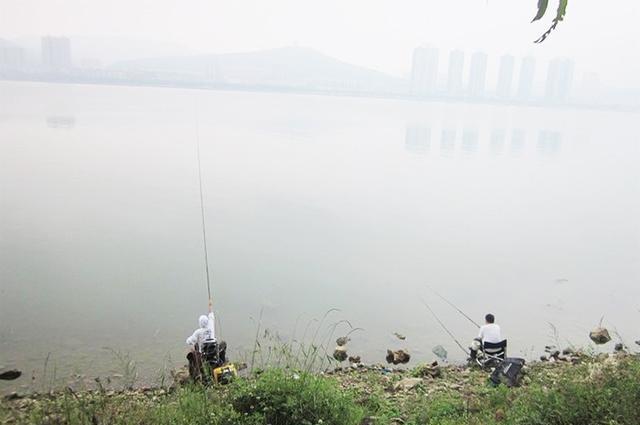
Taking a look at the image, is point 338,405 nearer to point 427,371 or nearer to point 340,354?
point 427,371

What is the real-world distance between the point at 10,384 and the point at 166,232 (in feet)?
22.4

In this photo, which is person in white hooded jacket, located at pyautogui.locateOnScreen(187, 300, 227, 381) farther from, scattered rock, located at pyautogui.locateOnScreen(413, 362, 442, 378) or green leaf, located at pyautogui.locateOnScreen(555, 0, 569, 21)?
green leaf, located at pyautogui.locateOnScreen(555, 0, 569, 21)

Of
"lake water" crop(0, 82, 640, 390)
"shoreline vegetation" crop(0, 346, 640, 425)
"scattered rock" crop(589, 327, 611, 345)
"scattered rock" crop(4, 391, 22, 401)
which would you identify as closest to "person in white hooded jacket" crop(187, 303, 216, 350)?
"shoreline vegetation" crop(0, 346, 640, 425)

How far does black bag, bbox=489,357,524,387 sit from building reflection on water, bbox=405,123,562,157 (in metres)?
28.6

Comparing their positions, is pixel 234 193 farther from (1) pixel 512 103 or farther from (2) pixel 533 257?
(1) pixel 512 103

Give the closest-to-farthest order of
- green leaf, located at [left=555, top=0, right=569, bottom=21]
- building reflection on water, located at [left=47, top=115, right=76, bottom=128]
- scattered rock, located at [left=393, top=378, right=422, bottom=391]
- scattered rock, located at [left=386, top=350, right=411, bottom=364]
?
green leaf, located at [left=555, top=0, right=569, bottom=21] < scattered rock, located at [left=393, top=378, right=422, bottom=391] < scattered rock, located at [left=386, top=350, right=411, bottom=364] < building reflection on water, located at [left=47, top=115, right=76, bottom=128]

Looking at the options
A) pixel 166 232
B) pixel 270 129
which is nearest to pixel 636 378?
pixel 166 232

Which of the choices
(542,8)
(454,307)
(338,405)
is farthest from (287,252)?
(542,8)

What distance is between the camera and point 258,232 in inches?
531

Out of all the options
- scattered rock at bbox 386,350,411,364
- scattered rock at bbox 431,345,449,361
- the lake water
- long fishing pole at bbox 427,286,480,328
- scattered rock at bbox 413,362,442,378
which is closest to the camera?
scattered rock at bbox 413,362,442,378

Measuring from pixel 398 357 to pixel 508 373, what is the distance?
225 cm

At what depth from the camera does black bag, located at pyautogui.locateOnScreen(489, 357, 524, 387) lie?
18.2ft

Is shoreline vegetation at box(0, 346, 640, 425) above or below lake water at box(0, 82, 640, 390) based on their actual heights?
above

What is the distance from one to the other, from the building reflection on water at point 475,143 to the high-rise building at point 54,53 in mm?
121716
